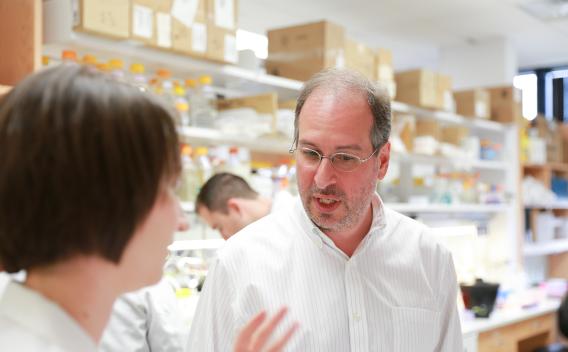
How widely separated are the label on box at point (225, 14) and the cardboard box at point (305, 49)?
77 centimetres

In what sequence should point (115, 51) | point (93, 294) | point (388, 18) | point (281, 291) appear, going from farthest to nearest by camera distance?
1. point (388, 18)
2. point (115, 51)
3. point (281, 291)
4. point (93, 294)

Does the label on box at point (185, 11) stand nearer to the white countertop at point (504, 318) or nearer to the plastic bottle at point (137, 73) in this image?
the plastic bottle at point (137, 73)

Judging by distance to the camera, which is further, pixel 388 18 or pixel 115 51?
pixel 388 18

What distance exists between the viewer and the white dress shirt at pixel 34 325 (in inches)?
30.1

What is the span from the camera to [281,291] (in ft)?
5.07

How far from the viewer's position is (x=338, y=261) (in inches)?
62.7

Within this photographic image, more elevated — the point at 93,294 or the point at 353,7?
the point at 353,7

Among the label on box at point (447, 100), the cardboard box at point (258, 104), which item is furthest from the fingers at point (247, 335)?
the label on box at point (447, 100)

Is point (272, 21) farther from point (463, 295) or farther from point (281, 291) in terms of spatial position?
point (281, 291)

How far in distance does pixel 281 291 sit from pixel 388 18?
425 centimetres

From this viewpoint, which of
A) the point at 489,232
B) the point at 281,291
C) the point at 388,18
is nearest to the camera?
the point at 281,291

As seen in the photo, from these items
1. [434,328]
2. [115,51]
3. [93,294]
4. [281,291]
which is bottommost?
[434,328]

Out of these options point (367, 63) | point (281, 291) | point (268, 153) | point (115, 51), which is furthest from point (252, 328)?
point (367, 63)

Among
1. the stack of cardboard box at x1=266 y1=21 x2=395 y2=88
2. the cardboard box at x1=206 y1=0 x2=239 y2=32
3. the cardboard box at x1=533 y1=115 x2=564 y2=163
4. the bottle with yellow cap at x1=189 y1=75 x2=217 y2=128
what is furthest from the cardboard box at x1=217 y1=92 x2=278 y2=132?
the cardboard box at x1=533 y1=115 x2=564 y2=163
